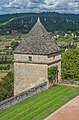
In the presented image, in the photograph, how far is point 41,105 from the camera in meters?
27.8

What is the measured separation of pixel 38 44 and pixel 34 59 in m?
1.54

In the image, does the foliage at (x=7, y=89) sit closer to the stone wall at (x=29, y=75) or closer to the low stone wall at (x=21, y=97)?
the stone wall at (x=29, y=75)

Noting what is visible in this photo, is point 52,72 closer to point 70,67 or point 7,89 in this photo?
point 70,67

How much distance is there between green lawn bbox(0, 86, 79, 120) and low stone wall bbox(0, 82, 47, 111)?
1.14 ft

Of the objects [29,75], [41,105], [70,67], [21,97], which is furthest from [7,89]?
[41,105]

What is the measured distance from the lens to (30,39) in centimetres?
3428

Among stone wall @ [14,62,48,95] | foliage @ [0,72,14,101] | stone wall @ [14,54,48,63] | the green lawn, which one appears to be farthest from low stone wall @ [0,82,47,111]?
foliage @ [0,72,14,101]

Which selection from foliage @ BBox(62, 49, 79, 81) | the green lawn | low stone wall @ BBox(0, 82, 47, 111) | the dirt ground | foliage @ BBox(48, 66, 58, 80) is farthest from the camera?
foliage @ BBox(62, 49, 79, 81)

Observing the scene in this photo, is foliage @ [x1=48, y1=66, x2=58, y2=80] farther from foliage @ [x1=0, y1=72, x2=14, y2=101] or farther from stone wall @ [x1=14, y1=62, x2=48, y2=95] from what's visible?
foliage @ [x1=0, y1=72, x2=14, y2=101]

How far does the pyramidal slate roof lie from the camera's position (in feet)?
109

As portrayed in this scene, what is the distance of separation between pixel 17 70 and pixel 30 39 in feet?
11.2

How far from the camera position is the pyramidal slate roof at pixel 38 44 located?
33.3 metres

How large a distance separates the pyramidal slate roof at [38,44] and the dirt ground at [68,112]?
6.62 m

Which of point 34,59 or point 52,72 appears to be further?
point 52,72
